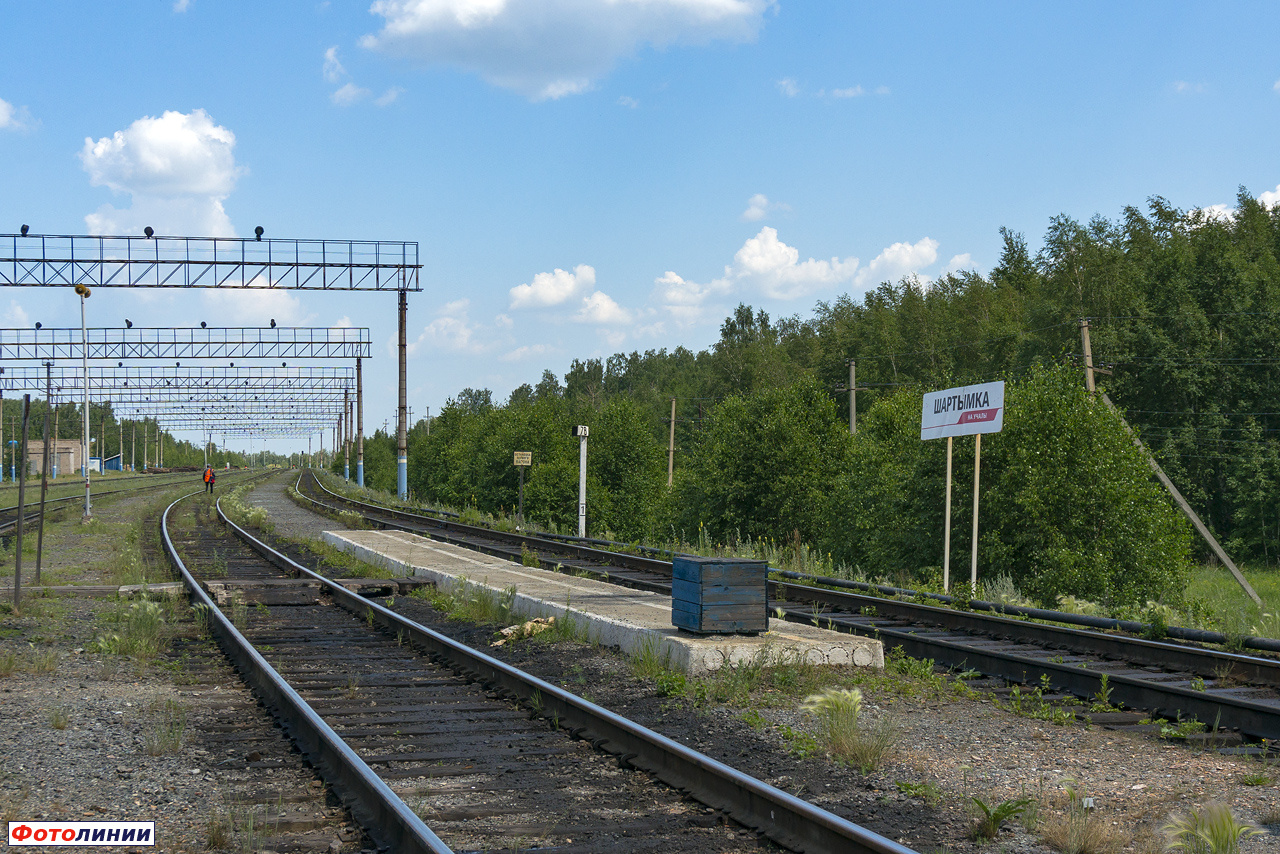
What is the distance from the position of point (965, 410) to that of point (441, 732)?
1097cm

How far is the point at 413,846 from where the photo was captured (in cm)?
472

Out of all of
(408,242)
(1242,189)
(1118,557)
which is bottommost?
(1118,557)

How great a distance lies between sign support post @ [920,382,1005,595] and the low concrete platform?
4622 millimetres

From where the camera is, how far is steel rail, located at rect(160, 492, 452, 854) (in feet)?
15.9

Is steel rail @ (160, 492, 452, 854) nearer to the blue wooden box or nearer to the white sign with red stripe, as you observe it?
the blue wooden box

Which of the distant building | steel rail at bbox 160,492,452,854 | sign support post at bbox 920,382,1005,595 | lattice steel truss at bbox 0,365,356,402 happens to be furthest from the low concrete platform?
the distant building

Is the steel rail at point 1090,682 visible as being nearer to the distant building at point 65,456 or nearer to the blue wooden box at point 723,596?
the blue wooden box at point 723,596

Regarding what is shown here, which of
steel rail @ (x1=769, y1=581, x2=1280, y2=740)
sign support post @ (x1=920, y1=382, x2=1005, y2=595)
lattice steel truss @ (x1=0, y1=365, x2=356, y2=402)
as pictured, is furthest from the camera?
lattice steel truss @ (x1=0, y1=365, x2=356, y2=402)

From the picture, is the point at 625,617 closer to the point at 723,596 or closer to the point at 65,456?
the point at 723,596

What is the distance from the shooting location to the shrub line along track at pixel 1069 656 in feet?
26.4

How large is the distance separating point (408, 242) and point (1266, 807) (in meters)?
36.0

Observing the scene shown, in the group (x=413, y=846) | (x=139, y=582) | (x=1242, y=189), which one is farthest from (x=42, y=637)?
(x=1242, y=189)

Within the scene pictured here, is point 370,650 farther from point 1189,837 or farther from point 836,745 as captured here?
point 1189,837

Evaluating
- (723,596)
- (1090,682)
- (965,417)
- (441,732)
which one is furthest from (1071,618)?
(441,732)
